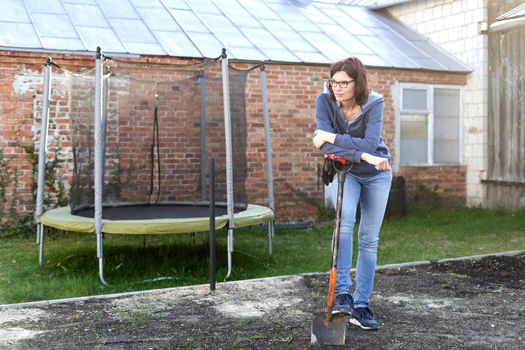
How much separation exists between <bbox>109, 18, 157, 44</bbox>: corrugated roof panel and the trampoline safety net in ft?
4.54

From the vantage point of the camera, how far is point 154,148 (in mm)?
8078

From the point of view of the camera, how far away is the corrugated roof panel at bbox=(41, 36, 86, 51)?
8.68 metres

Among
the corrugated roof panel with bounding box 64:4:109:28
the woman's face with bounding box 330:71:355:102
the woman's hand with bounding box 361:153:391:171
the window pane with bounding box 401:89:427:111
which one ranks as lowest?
the woman's hand with bounding box 361:153:391:171

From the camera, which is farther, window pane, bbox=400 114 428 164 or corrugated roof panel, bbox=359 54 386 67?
window pane, bbox=400 114 428 164

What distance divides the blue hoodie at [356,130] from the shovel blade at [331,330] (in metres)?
0.87

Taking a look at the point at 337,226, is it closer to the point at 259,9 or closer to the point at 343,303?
the point at 343,303

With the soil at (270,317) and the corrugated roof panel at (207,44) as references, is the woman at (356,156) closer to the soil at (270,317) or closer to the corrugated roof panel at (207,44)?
the soil at (270,317)

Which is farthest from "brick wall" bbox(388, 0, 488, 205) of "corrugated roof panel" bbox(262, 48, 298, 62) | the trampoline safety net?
the trampoline safety net

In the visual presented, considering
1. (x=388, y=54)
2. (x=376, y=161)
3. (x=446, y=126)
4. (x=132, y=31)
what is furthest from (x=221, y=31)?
(x=376, y=161)

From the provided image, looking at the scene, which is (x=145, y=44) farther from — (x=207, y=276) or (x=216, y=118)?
(x=207, y=276)

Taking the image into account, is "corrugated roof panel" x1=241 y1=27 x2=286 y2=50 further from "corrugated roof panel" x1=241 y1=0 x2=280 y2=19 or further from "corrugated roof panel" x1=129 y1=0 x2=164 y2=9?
"corrugated roof panel" x1=129 y1=0 x2=164 y2=9

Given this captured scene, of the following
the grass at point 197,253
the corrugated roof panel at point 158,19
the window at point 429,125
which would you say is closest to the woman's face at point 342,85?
the grass at point 197,253

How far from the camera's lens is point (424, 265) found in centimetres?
609

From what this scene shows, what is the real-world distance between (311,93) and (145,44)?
103 inches
